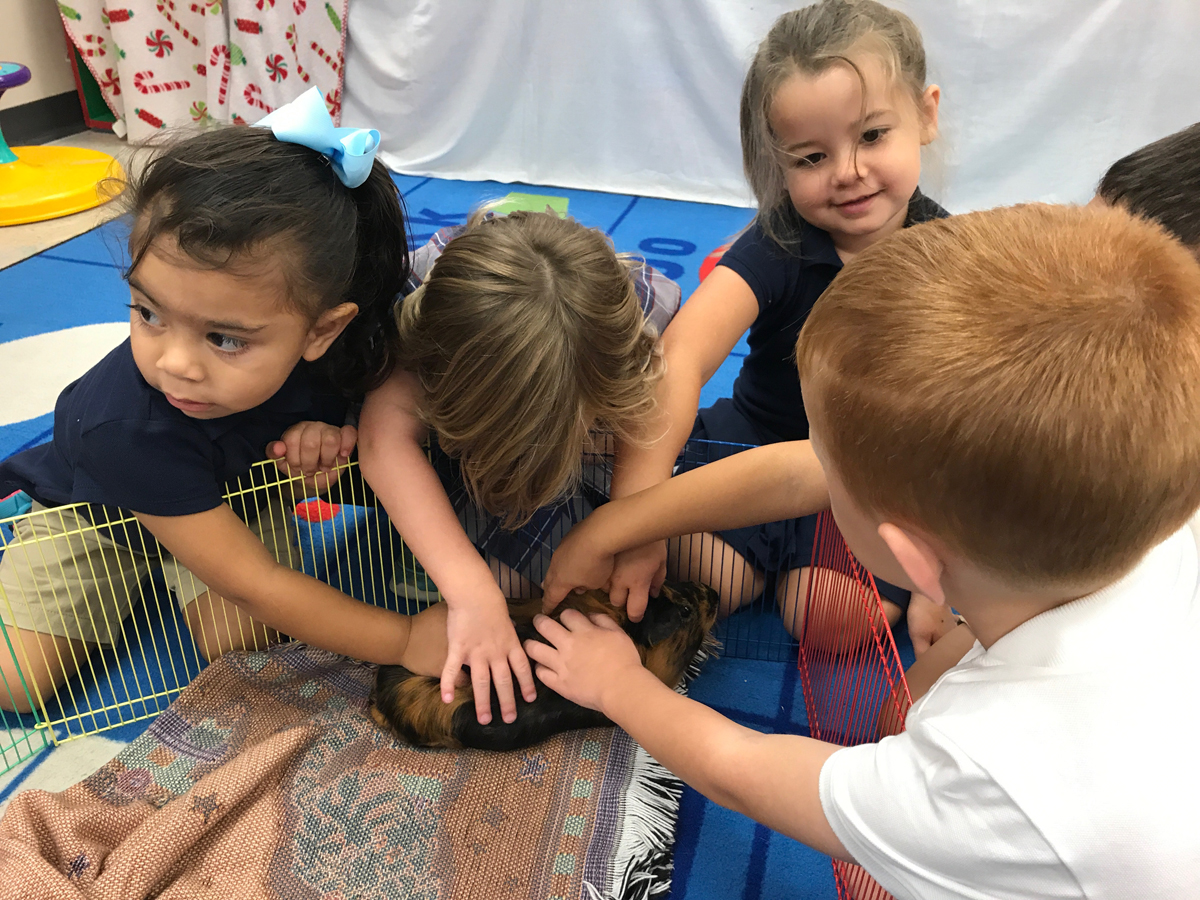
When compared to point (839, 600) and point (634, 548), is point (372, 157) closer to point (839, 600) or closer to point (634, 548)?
point (634, 548)

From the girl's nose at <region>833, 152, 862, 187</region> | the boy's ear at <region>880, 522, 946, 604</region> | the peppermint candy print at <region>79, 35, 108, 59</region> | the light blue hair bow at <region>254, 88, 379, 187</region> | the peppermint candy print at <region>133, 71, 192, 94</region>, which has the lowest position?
the peppermint candy print at <region>133, 71, 192, 94</region>

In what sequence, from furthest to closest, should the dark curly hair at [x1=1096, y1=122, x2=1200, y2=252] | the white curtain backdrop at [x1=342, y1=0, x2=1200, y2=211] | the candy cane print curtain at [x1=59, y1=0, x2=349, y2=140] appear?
the candy cane print curtain at [x1=59, y1=0, x2=349, y2=140], the white curtain backdrop at [x1=342, y1=0, x2=1200, y2=211], the dark curly hair at [x1=1096, y1=122, x2=1200, y2=252]

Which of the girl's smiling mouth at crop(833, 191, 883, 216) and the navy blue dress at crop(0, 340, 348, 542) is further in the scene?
the girl's smiling mouth at crop(833, 191, 883, 216)

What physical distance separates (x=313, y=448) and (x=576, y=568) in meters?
0.33

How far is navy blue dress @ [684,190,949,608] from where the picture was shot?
1.23 m

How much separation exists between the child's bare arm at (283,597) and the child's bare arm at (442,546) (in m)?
0.09

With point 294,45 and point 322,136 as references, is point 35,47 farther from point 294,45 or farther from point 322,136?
point 322,136

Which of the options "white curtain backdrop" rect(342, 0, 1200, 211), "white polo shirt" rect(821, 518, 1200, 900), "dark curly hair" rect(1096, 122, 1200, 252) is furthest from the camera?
"white curtain backdrop" rect(342, 0, 1200, 211)

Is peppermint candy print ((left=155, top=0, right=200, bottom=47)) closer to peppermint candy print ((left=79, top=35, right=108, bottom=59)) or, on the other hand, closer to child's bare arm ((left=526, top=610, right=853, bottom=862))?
peppermint candy print ((left=79, top=35, right=108, bottom=59))

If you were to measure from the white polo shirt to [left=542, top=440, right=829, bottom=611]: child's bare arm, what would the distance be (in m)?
0.38

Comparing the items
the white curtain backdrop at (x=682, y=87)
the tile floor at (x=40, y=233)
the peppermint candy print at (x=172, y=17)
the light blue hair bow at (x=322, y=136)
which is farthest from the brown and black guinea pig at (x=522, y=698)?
the peppermint candy print at (x=172, y=17)

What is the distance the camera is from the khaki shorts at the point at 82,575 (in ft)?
3.54

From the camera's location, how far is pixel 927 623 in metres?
1.17

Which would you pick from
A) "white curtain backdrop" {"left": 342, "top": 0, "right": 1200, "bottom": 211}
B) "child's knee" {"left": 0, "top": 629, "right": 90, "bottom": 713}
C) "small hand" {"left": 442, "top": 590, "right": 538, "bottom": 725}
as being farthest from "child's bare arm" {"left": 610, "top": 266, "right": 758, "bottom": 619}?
"white curtain backdrop" {"left": 342, "top": 0, "right": 1200, "bottom": 211}
